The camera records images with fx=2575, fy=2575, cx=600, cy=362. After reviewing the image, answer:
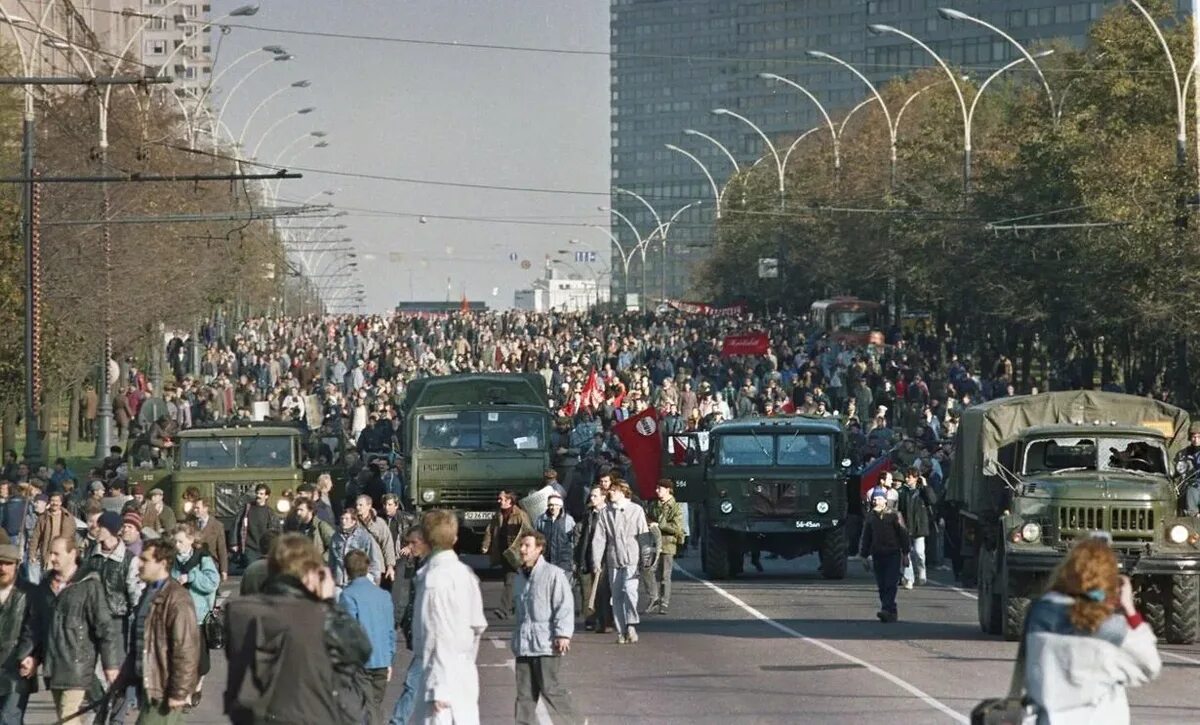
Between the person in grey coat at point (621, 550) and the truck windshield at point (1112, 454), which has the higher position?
the truck windshield at point (1112, 454)

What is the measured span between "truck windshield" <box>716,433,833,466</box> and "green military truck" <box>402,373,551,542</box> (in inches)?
A: 98.4

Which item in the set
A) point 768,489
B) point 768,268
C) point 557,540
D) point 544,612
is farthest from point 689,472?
point 768,268

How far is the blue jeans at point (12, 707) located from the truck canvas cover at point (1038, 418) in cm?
1406

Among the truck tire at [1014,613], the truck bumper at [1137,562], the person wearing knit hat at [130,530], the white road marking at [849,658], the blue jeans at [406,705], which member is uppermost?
the person wearing knit hat at [130,530]

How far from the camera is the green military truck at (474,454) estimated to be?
33.9m

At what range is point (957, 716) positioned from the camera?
17.2 metres

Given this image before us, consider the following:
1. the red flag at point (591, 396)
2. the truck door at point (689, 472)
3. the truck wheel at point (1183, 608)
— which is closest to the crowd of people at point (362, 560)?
the red flag at point (591, 396)

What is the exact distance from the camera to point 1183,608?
76.2 feet

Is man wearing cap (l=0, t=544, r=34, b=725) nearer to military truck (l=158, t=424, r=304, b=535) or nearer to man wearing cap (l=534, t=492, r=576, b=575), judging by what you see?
man wearing cap (l=534, t=492, r=576, b=575)

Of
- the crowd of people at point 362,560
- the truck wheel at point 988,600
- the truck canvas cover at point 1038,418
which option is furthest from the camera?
the truck canvas cover at point 1038,418

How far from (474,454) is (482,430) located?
0.59 meters

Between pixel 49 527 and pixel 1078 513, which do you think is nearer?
pixel 1078 513

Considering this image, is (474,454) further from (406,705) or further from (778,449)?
(406,705)

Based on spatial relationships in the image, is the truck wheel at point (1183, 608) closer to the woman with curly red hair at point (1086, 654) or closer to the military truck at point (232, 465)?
the woman with curly red hair at point (1086, 654)
